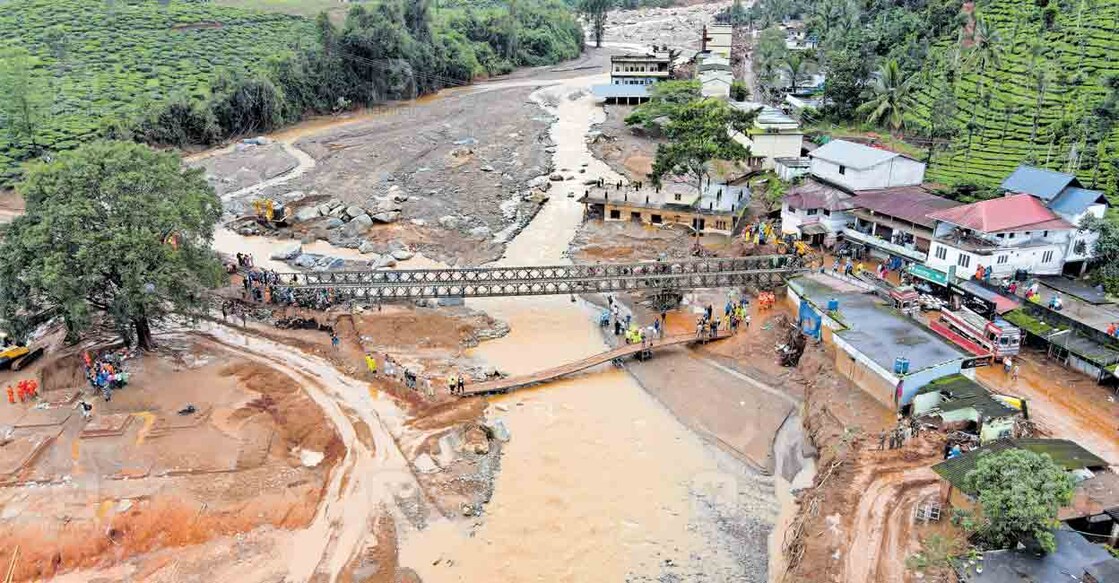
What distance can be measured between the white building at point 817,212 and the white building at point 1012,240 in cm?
754

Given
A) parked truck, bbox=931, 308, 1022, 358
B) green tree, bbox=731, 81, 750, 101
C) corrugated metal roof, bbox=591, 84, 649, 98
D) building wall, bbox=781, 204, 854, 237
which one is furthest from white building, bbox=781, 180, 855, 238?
corrugated metal roof, bbox=591, 84, 649, 98

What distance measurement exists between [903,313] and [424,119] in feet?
208

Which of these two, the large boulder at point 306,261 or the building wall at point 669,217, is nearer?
the large boulder at point 306,261

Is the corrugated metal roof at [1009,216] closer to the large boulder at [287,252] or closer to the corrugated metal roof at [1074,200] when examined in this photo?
the corrugated metal roof at [1074,200]

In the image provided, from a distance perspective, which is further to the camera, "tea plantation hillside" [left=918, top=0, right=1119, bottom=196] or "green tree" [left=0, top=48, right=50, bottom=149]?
"green tree" [left=0, top=48, right=50, bottom=149]

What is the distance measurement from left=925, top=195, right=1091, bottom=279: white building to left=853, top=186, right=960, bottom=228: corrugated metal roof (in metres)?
2.71

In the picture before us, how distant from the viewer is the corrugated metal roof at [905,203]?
3781 cm

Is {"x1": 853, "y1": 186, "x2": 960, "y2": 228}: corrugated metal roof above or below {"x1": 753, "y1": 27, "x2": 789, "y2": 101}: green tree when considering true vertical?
below

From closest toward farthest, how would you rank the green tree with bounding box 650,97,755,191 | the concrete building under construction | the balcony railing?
1. the balcony railing
2. the green tree with bounding box 650,97,755,191
3. the concrete building under construction

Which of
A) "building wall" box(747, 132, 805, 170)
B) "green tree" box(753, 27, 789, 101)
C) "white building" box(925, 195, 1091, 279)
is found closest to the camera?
"white building" box(925, 195, 1091, 279)

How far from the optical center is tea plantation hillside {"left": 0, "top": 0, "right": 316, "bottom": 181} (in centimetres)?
7010

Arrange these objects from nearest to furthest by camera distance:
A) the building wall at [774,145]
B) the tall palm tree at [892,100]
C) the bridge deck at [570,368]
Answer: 1. the bridge deck at [570,368]
2. the building wall at [774,145]
3. the tall palm tree at [892,100]

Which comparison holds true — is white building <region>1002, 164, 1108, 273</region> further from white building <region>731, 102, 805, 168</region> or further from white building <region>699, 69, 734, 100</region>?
white building <region>699, 69, 734, 100</region>

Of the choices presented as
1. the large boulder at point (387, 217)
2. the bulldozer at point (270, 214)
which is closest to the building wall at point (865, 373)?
the large boulder at point (387, 217)
